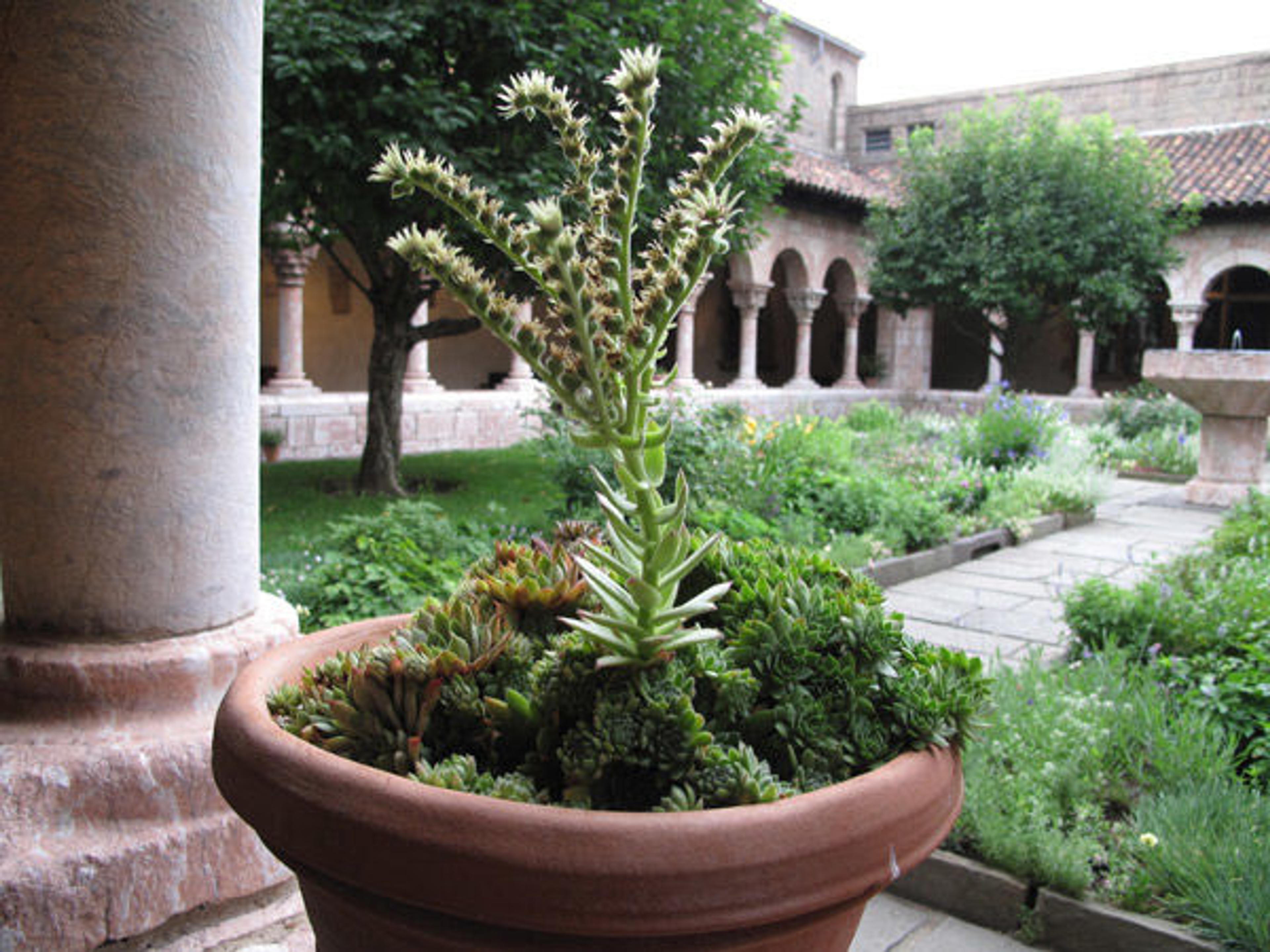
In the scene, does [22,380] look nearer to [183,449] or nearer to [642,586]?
[183,449]

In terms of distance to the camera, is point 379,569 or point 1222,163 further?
point 1222,163

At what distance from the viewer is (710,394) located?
14430 mm

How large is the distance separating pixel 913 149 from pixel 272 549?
1470cm

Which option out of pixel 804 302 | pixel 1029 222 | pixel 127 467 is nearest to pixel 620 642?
pixel 127 467

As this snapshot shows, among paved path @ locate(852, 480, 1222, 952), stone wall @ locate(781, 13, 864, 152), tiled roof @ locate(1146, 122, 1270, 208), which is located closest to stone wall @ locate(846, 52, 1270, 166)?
tiled roof @ locate(1146, 122, 1270, 208)

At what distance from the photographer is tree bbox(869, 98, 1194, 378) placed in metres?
15.5

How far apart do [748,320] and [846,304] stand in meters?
3.56

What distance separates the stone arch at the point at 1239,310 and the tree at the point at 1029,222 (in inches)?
159

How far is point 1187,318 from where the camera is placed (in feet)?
58.4

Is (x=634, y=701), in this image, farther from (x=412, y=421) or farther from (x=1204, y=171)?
(x=1204, y=171)

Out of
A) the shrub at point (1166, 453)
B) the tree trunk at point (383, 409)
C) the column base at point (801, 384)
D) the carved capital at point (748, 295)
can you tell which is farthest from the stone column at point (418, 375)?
the shrub at point (1166, 453)

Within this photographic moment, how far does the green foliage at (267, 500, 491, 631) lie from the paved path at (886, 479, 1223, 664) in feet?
6.53

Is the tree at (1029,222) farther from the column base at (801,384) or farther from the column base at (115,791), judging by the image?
the column base at (115,791)

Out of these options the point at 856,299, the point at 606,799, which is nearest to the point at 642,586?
the point at 606,799
